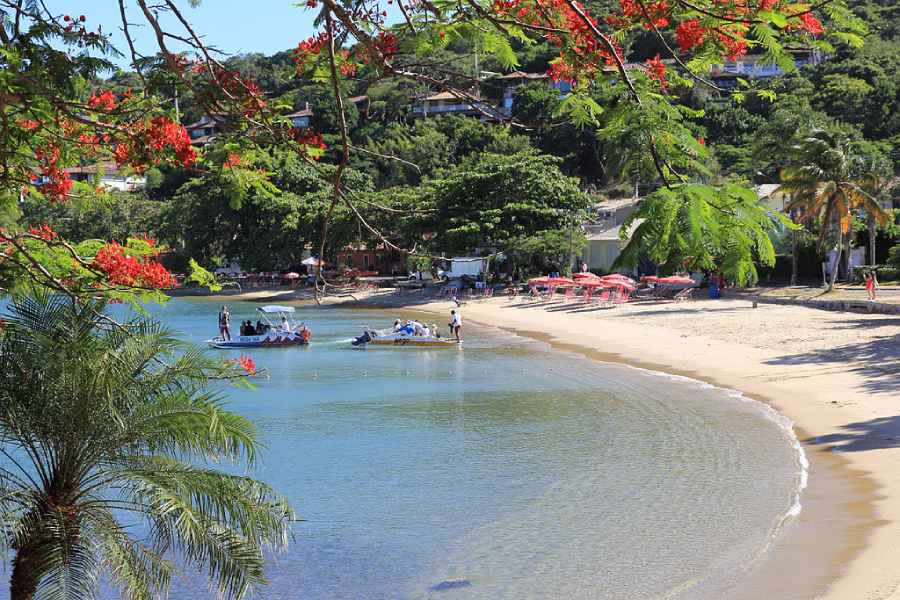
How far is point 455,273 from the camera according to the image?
62.1m

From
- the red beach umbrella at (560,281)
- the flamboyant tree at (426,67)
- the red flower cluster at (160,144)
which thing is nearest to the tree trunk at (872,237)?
the red beach umbrella at (560,281)

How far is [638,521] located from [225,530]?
22.5 feet

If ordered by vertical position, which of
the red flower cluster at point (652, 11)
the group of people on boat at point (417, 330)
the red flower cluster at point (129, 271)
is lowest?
the group of people on boat at point (417, 330)

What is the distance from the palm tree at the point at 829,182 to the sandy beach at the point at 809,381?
5.12m

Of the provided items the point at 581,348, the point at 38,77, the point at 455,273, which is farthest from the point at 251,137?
the point at 455,273

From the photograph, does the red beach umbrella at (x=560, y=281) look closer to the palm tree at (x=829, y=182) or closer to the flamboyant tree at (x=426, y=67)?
the palm tree at (x=829, y=182)

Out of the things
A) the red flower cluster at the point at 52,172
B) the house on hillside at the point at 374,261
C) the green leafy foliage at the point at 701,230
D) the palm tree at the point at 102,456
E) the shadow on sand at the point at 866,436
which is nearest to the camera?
the green leafy foliage at the point at 701,230

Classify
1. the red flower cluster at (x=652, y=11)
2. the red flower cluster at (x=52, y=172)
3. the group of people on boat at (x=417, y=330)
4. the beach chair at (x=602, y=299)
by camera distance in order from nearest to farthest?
the red flower cluster at (x=652, y=11) → the red flower cluster at (x=52, y=172) → the group of people on boat at (x=417, y=330) → the beach chair at (x=602, y=299)

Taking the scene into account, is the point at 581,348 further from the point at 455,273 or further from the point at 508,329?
the point at 455,273

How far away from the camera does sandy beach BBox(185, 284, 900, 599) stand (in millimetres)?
10398

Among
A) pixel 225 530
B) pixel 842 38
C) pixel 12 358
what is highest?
pixel 842 38

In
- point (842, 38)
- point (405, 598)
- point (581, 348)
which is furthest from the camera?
point (581, 348)

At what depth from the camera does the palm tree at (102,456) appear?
7984 millimetres

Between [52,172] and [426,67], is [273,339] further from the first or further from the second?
[426,67]
